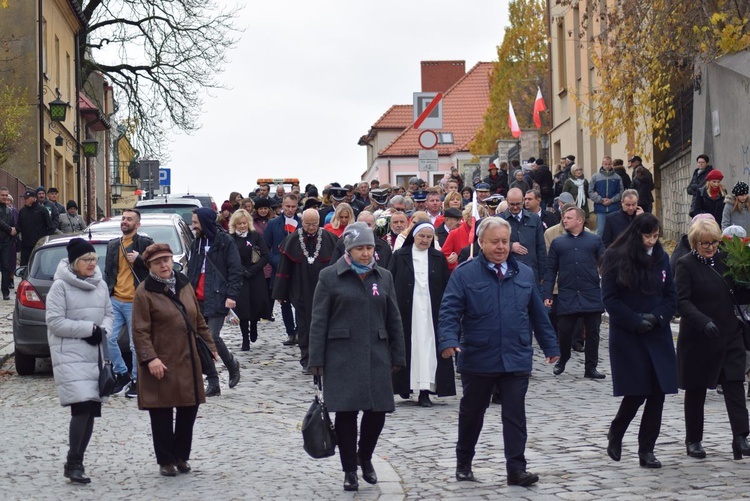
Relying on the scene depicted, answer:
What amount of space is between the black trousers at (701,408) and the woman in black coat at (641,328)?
37 cm

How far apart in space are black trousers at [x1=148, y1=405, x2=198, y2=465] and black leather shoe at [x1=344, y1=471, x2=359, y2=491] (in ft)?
4.38

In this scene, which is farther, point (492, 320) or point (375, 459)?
point (375, 459)

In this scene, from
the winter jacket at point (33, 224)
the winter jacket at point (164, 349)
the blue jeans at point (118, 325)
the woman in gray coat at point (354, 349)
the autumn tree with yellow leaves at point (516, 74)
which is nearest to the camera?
the woman in gray coat at point (354, 349)

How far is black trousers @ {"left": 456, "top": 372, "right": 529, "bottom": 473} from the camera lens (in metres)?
9.17

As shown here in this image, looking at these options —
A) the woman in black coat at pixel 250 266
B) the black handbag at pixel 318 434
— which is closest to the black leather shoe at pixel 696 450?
the black handbag at pixel 318 434

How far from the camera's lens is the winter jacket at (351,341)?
9188 millimetres

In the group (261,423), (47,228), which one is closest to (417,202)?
(47,228)

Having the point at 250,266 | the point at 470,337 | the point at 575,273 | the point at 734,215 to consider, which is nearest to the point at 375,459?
the point at 470,337

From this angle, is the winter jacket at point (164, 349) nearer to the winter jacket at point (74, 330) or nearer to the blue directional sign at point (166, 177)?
the winter jacket at point (74, 330)

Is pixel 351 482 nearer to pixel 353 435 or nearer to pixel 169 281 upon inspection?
pixel 353 435

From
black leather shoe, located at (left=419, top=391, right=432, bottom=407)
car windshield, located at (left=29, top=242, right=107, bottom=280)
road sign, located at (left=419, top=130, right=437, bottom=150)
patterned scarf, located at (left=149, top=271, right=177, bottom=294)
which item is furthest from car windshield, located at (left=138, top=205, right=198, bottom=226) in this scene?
patterned scarf, located at (left=149, top=271, right=177, bottom=294)

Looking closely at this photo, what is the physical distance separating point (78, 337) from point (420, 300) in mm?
4299

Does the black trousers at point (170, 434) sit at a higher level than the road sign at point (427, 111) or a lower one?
lower

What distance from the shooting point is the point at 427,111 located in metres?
24.4
